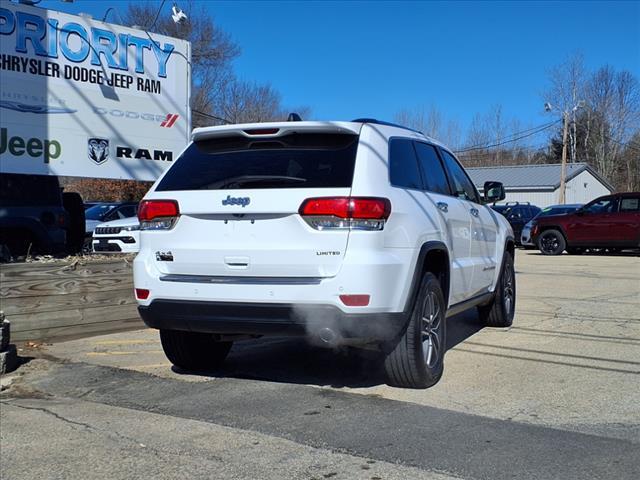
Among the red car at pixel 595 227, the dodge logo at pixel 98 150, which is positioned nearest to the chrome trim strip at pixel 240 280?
the dodge logo at pixel 98 150

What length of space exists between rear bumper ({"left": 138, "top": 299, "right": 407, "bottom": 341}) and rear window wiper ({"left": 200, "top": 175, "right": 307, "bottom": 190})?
2.81 feet

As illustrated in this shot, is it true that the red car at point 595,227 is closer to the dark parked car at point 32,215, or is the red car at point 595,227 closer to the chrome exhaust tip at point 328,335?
the dark parked car at point 32,215

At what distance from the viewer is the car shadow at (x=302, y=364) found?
571 centimetres

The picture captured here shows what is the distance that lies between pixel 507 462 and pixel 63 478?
98.3 inches

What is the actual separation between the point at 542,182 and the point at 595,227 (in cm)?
2987

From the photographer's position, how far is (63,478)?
149 inches

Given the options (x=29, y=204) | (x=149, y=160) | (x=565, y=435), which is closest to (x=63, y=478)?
(x=565, y=435)

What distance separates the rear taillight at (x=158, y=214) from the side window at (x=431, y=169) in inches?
81.5

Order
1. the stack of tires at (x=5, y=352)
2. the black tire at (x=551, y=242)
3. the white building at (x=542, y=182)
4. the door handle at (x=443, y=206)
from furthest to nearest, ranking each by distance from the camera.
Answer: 1. the white building at (x=542, y=182)
2. the black tire at (x=551, y=242)
3. the stack of tires at (x=5, y=352)
4. the door handle at (x=443, y=206)

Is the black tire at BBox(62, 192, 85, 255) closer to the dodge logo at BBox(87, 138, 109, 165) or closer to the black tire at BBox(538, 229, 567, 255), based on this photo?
the dodge logo at BBox(87, 138, 109, 165)

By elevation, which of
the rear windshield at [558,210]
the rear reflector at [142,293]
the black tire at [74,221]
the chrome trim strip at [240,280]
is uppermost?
the rear windshield at [558,210]

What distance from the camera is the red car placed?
19.3 meters

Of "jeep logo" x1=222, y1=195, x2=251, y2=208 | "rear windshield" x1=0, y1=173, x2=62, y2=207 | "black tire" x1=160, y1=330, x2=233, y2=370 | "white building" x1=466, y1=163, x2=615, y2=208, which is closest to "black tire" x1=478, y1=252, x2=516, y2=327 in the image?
"black tire" x1=160, y1=330, x2=233, y2=370

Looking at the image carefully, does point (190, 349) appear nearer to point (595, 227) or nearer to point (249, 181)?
point (249, 181)
